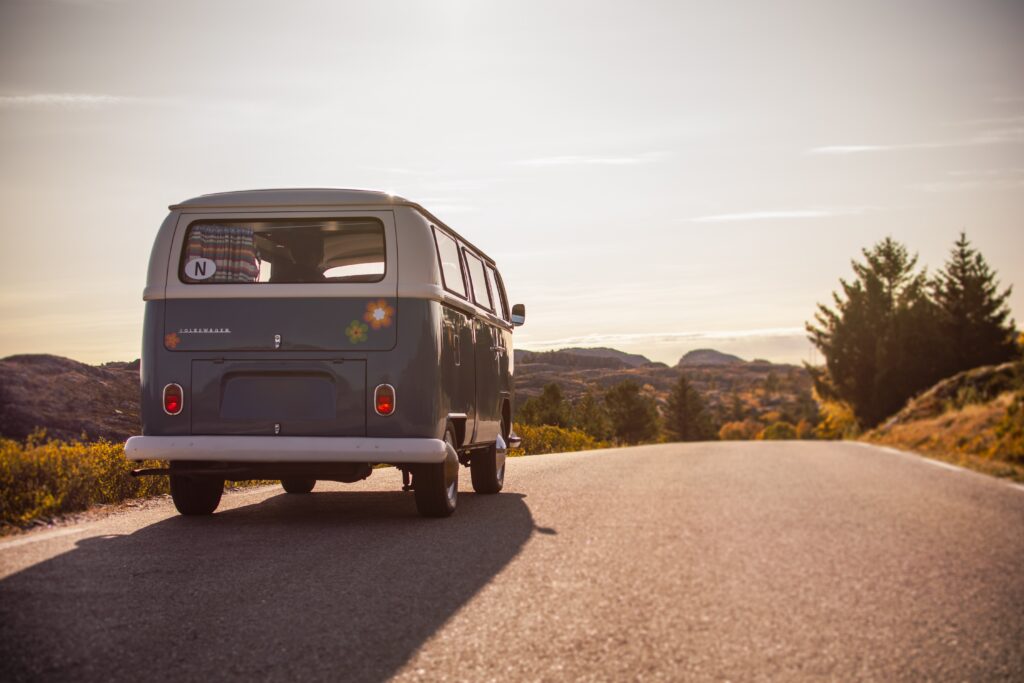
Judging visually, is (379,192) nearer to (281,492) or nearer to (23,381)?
(281,492)

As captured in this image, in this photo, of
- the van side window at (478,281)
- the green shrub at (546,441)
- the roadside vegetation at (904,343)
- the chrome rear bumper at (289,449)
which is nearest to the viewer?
the chrome rear bumper at (289,449)

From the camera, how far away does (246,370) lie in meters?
6.76

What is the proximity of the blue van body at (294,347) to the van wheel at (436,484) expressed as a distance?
0.02 metres

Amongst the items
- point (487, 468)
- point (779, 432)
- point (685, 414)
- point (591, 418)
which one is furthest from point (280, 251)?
point (779, 432)

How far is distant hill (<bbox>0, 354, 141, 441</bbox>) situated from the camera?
938 cm

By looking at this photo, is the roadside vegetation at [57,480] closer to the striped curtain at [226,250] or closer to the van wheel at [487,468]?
the striped curtain at [226,250]

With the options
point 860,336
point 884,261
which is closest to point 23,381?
Result: point 860,336

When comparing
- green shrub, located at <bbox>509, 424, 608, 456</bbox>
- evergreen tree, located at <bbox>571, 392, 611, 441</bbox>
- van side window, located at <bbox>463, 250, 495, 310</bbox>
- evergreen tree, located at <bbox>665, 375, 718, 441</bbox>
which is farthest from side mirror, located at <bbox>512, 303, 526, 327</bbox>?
evergreen tree, located at <bbox>665, 375, 718, 441</bbox>

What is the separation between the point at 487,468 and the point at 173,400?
3.71 metres

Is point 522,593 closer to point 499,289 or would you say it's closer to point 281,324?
point 281,324

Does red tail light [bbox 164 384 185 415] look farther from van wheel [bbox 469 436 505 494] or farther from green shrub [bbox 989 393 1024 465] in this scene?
green shrub [bbox 989 393 1024 465]

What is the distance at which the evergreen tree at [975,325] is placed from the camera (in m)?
48.2

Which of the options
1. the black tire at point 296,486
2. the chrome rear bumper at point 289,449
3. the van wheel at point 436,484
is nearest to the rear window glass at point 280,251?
the chrome rear bumper at point 289,449

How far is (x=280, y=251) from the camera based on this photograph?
24.5 ft
